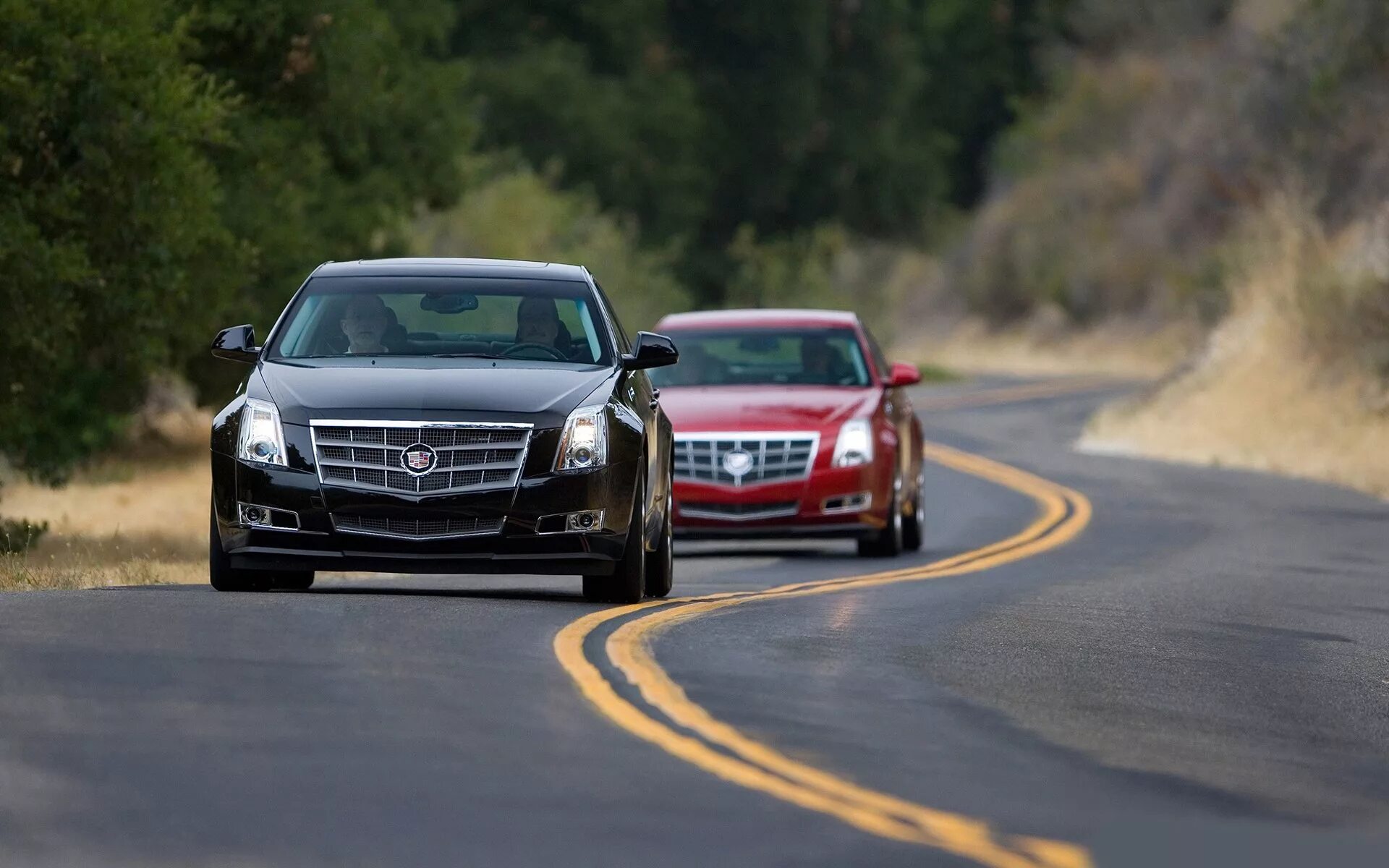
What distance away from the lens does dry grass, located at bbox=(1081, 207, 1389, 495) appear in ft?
106

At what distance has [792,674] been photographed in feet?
38.0

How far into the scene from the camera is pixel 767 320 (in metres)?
21.7

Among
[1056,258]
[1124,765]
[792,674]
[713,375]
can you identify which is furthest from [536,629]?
[1056,258]

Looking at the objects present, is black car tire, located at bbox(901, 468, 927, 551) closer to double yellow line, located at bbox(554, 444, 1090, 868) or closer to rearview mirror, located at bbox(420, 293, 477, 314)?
double yellow line, located at bbox(554, 444, 1090, 868)

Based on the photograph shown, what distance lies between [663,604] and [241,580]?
1986mm

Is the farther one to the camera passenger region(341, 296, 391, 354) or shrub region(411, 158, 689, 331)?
shrub region(411, 158, 689, 331)

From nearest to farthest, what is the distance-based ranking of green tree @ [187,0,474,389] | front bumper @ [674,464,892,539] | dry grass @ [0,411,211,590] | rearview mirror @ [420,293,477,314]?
1. rearview mirror @ [420,293,477,314]
2. dry grass @ [0,411,211,590]
3. front bumper @ [674,464,892,539]
4. green tree @ [187,0,474,389]

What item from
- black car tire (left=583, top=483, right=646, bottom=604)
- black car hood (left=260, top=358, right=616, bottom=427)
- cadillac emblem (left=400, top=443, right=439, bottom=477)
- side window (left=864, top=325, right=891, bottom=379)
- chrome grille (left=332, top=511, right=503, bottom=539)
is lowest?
black car tire (left=583, top=483, right=646, bottom=604)

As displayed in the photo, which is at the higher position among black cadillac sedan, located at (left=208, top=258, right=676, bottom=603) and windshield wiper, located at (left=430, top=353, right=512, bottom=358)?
windshield wiper, located at (left=430, top=353, right=512, bottom=358)

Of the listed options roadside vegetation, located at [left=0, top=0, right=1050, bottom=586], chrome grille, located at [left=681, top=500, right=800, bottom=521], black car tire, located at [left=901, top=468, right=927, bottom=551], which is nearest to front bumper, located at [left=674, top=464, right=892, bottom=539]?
chrome grille, located at [left=681, top=500, right=800, bottom=521]

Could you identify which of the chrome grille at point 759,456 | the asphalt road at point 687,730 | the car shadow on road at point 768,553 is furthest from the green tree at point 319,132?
the asphalt road at point 687,730

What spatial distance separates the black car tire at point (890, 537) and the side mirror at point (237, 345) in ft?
21.3

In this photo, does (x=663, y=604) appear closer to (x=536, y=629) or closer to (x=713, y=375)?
(x=536, y=629)

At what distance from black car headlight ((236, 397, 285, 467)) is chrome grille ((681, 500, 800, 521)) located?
6.57m
